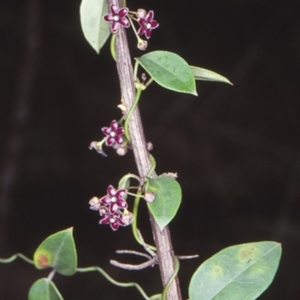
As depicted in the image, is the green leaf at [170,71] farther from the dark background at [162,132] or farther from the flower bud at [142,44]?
the dark background at [162,132]

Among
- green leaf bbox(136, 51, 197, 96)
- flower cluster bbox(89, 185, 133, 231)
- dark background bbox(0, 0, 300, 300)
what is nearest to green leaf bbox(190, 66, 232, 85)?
green leaf bbox(136, 51, 197, 96)

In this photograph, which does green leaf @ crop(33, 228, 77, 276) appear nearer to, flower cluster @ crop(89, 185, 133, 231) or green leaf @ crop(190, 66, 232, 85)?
flower cluster @ crop(89, 185, 133, 231)

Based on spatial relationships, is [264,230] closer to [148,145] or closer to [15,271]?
[15,271]

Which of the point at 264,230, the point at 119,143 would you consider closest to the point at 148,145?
the point at 119,143

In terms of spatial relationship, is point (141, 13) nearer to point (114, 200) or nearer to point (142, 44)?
point (142, 44)

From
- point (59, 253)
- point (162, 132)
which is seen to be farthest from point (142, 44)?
point (162, 132)
